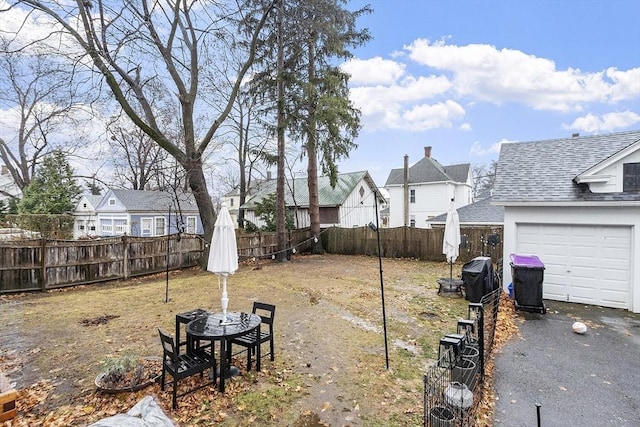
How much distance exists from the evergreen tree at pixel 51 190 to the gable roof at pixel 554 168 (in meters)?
27.5

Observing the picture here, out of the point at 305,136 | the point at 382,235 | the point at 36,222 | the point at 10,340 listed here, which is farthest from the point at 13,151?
the point at 382,235

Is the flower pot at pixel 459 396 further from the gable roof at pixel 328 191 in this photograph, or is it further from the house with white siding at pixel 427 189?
the house with white siding at pixel 427 189

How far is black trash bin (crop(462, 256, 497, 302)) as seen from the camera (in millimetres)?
8156

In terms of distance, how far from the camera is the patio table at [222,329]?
13.1 feet

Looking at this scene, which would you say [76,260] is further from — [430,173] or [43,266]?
[430,173]

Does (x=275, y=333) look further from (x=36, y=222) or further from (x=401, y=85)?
(x=36, y=222)

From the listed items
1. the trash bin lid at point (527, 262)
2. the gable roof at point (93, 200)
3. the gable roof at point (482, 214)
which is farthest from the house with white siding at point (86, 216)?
the trash bin lid at point (527, 262)

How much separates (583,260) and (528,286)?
2.10 metres

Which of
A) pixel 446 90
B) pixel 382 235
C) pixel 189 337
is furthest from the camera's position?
pixel 446 90

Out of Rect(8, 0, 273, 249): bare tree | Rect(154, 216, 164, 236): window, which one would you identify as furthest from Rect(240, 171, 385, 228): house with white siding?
Rect(8, 0, 273, 249): bare tree

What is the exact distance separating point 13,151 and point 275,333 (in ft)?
97.1

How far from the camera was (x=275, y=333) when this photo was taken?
605 cm

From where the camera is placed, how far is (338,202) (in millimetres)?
21641

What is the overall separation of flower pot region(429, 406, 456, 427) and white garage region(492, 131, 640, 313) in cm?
728
